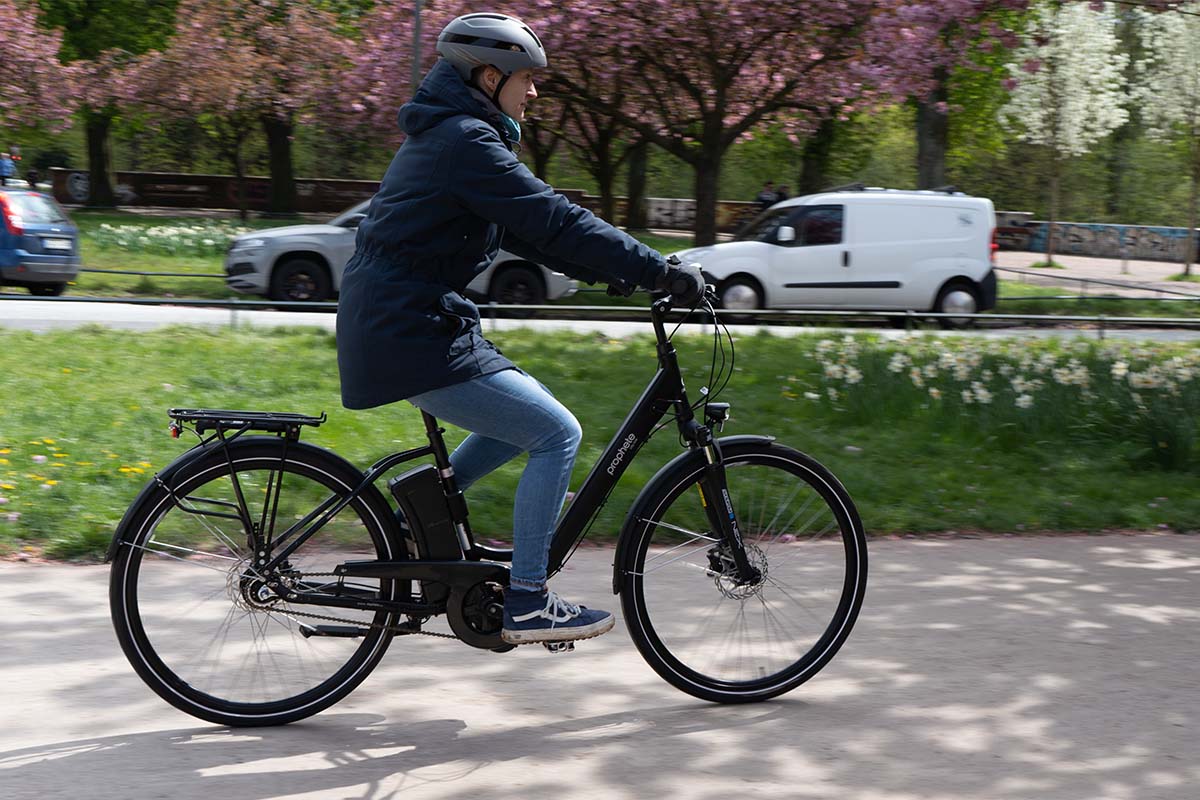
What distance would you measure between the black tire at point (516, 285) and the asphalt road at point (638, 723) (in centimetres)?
1218

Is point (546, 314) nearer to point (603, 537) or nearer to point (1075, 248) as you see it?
point (603, 537)

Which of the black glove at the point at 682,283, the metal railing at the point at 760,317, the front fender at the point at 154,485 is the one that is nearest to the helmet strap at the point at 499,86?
the black glove at the point at 682,283

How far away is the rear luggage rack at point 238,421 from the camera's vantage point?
12.2 feet

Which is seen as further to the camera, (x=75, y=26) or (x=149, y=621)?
(x=75, y=26)

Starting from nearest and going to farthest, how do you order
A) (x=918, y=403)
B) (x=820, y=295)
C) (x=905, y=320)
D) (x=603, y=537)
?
(x=603, y=537)
(x=918, y=403)
(x=905, y=320)
(x=820, y=295)

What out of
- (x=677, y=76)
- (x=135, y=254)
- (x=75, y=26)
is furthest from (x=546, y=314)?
(x=75, y=26)

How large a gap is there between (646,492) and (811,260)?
14.7 meters

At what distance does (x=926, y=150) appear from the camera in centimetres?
2511

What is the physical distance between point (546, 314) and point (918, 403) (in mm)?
8515

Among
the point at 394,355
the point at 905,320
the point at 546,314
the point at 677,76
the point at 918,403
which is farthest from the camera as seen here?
the point at 677,76

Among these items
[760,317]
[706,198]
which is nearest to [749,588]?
[760,317]

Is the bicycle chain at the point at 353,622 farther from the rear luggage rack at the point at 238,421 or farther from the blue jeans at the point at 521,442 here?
the rear luggage rack at the point at 238,421

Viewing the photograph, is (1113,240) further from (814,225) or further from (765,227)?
(765,227)

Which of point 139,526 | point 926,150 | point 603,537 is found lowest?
point 603,537
